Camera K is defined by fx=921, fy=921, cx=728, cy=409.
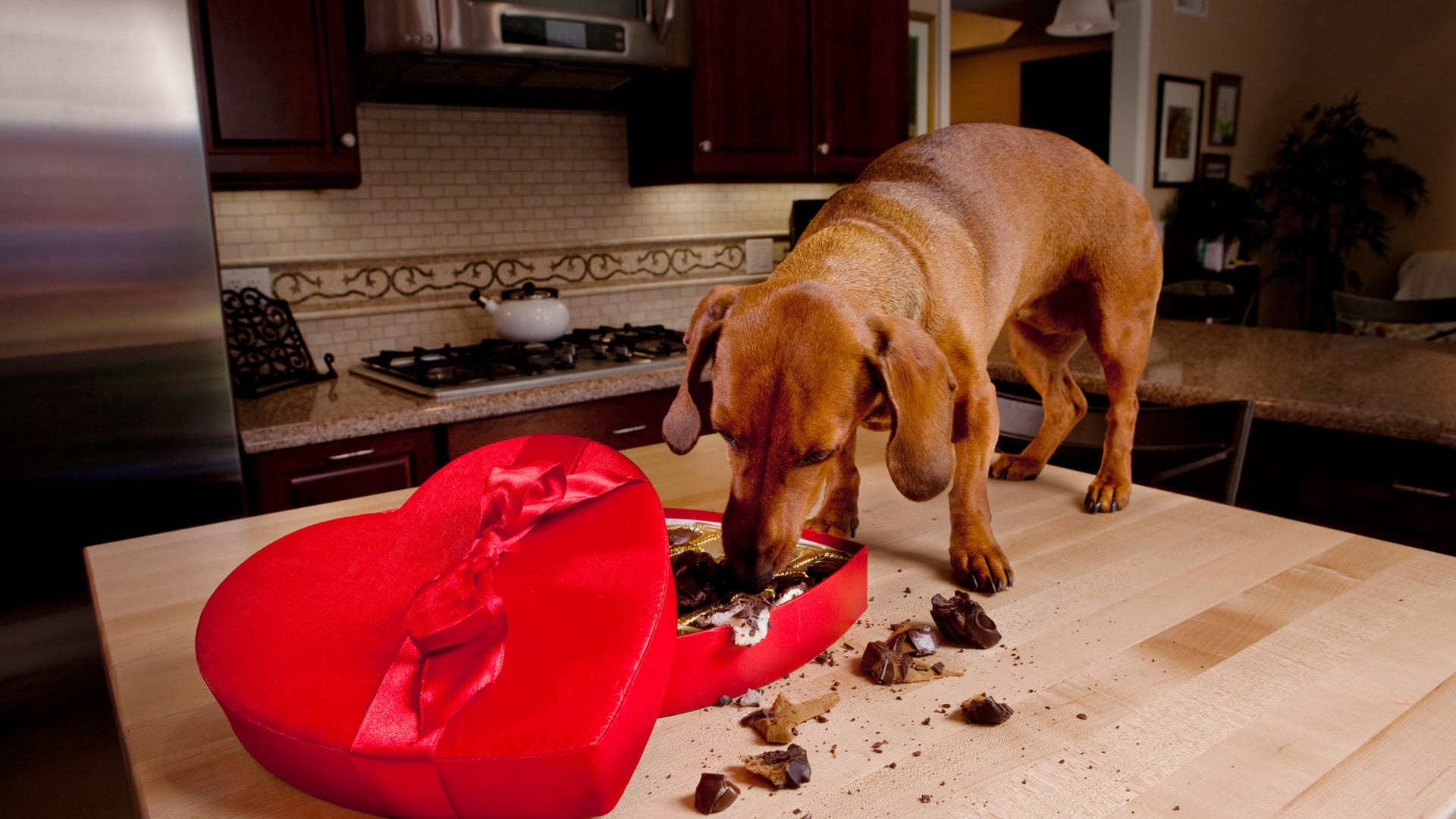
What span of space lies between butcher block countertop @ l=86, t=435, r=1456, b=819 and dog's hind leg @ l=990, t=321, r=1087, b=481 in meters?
0.30

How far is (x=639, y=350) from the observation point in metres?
3.15

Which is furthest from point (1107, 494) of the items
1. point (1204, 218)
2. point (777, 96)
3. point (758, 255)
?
point (1204, 218)

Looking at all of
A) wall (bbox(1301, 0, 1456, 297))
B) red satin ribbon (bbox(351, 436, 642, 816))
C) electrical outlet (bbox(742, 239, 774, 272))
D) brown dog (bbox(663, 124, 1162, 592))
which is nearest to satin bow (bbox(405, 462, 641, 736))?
red satin ribbon (bbox(351, 436, 642, 816))

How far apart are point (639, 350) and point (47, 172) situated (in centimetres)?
168

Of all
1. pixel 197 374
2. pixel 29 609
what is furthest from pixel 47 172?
pixel 29 609

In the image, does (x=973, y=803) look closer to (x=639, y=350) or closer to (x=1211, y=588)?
(x=1211, y=588)

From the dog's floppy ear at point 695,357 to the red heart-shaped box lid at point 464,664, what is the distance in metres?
0.19

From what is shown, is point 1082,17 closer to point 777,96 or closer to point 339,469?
point 777,96

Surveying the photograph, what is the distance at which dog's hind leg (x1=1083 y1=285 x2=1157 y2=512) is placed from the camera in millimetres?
1378

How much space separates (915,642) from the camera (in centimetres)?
89

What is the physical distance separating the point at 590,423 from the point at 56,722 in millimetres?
1464

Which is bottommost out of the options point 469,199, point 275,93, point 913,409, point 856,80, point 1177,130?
point 913,409

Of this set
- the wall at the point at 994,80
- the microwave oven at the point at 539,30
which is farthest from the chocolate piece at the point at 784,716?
the wall at the point at 994,80

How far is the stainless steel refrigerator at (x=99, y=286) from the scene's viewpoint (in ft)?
6.42
